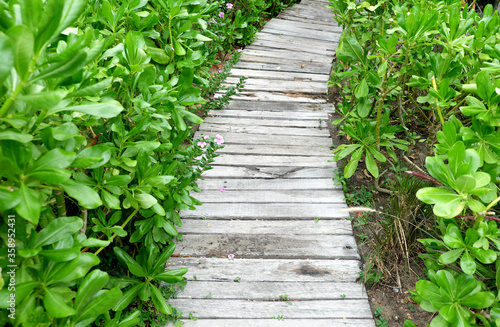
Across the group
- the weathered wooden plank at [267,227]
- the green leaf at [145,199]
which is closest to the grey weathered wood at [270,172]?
the weathered wooden plank at [267,227]

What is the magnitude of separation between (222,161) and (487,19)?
1.97 meters

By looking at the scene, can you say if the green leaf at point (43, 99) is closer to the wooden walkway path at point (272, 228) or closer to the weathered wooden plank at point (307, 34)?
the wooden walkway path at point (272, 228)

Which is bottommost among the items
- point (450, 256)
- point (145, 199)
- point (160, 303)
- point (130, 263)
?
point (160, 303)

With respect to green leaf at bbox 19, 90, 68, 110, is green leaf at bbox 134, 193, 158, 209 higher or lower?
lower

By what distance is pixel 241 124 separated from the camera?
3.47 meters

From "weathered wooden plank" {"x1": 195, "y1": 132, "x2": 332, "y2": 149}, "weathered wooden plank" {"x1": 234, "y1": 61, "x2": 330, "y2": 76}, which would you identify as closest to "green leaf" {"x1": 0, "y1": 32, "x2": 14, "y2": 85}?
"weathered wooden plank" {"x1": 195, "y1": 132, "x2": 332, "y2": 149}

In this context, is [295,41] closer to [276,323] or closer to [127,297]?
[276,323]

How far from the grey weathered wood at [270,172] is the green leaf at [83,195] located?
1798 mm

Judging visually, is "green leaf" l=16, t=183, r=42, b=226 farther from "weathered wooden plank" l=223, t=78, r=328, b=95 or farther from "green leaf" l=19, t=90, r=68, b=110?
"weathered wooden plank" l=223, t=78, r=328, b=95

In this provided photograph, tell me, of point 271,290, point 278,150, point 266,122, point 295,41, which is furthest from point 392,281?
point 295,41

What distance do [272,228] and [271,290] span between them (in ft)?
1.55

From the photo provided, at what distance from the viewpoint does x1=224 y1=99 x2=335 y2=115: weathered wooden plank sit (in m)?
3.71

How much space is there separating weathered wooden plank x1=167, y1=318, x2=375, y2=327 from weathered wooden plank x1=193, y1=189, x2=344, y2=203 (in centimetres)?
91

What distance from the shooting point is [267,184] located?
2.82 metres
